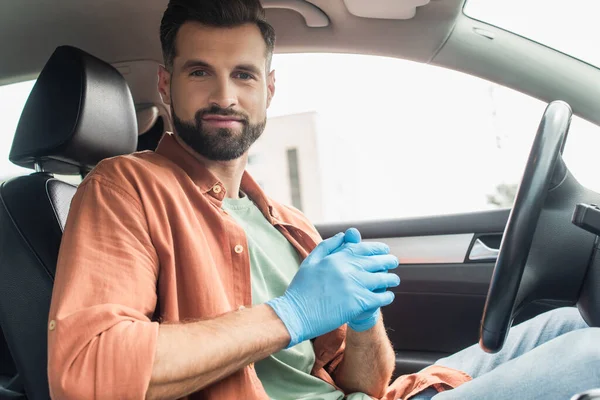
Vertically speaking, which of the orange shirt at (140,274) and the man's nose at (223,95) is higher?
the man's nose at (223,95)

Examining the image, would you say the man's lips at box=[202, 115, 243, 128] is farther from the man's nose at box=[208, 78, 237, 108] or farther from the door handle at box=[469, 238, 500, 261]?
the door handle at box=[469, 238, 500, 261]

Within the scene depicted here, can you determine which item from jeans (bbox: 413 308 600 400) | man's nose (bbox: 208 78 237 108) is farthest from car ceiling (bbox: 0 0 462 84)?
jeans (bbox: 413 308 600 400)

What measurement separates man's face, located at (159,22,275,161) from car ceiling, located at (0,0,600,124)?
30 cm

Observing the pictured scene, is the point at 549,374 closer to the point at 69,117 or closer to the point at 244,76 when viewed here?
the point at 244,76

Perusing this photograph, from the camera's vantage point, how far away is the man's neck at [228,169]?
1.37m

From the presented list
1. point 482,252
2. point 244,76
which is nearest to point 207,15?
point 244,76

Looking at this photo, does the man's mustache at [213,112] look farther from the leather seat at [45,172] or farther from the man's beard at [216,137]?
the leather seat at [45,172]

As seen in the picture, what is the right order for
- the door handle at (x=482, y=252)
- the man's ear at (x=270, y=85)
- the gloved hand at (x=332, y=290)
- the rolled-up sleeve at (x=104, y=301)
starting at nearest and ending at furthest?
the rolled-up sleeve at (x=104, y=301) < the gloved hand at (x=332, y=290) < the man's ear at (x=270, y=85) < the door handle at (x=482, y=252)

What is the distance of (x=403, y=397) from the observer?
4.38 feet

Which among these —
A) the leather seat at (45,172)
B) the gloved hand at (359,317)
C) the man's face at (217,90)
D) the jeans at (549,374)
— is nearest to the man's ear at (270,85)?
the man's face at (217,90)

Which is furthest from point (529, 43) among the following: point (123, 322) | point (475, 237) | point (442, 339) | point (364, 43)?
point (123, 322)

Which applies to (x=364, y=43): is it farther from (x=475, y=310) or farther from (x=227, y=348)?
(x=227, y=348)

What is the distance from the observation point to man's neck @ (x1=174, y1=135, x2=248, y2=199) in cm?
137

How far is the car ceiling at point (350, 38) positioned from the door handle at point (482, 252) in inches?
22.2
